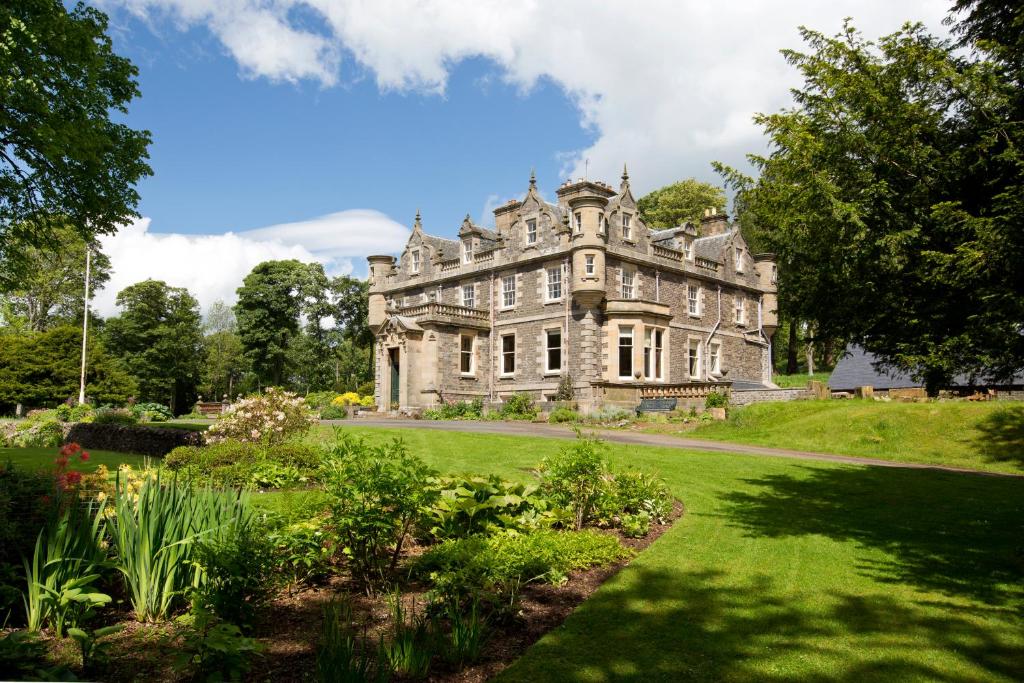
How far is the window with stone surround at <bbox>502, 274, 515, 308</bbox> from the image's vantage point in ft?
119

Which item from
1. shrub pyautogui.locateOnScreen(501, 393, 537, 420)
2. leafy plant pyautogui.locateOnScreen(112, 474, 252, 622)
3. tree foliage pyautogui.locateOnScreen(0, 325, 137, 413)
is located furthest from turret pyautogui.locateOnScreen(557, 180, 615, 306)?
tree foliage pyautogui.locateOnScreen(0, 325, 137, 413)

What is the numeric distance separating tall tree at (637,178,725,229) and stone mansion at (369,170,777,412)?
16127 mm

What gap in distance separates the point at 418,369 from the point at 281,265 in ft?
96.6

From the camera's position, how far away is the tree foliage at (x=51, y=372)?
36250 millimetres

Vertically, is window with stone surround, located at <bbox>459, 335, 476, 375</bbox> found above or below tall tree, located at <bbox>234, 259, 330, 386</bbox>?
below

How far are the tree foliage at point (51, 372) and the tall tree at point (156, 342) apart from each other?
15487mm

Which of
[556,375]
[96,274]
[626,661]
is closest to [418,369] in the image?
[556,375]

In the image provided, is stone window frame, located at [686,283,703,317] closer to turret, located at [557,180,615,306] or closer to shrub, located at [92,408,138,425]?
turret, located at [557,180,615,306]

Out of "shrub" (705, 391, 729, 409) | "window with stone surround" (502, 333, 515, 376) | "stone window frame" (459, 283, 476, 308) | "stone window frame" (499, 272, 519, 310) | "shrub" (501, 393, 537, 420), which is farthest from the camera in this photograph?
"stone window frame" (459, 283, 476, 308)

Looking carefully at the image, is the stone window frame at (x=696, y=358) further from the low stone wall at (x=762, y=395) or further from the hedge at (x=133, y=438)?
the hedge at (x=133, y=438)

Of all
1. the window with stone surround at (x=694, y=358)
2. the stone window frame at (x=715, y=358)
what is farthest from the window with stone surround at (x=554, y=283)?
the stone window frame at (x=715, y=358)

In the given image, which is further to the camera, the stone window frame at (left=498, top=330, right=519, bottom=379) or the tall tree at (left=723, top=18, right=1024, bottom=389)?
the stone window frame at (left=498, top=330, right=519, bottom=379)

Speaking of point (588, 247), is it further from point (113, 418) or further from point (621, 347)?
point (113, 418)

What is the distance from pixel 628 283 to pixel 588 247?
3.93m
